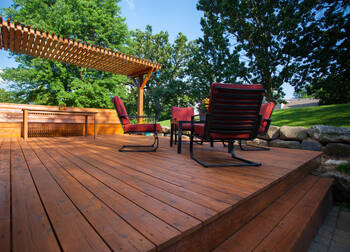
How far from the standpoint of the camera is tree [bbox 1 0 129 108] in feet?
34.1

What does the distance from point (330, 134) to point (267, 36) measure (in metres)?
8.03

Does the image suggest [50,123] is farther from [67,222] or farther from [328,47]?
[328,47]

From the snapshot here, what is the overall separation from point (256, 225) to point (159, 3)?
1840cm

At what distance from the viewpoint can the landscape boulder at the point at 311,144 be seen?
355 centimetres

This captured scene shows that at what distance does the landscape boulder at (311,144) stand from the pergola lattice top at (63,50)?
4680 mm

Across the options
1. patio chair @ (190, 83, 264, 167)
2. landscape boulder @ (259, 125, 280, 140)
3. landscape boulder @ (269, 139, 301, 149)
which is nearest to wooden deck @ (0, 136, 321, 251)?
patio chair @ (190, 83, 264, 167)

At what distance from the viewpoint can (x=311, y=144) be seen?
3.64m

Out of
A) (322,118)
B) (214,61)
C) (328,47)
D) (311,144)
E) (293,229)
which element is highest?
(214,61)

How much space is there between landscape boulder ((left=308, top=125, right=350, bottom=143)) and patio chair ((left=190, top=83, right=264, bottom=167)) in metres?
2.49

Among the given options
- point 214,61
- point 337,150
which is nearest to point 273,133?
point 337,150

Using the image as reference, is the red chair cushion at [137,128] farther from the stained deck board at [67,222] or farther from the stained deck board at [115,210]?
the stained deck board at [67,222]

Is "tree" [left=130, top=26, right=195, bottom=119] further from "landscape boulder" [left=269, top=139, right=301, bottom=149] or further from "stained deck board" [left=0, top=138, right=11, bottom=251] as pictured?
"stained deck board" [left=0, top=138, right=11, bottom=251]

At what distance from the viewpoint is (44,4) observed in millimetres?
11391

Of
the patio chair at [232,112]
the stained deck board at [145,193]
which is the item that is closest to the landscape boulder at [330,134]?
the patio chair at [232,112]
